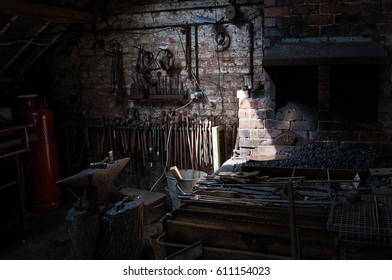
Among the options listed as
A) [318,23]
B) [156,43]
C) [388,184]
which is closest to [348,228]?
[388,184]

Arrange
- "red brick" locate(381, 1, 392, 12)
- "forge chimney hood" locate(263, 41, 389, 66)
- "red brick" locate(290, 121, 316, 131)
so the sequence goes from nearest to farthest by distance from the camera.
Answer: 1. "forge chimney hood" locate(263, 41, 389, 66)
2. "red brick" locate(381, 1, 392, 12)
3. "red brick" locate(290, 121, 316, 131)

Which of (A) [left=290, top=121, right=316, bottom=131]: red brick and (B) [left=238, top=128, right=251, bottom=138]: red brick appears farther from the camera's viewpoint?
(B) [left=238, top=128, right=251, bottom=138]: red brick

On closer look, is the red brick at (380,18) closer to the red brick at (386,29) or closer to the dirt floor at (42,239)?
the red brick at (386,29)

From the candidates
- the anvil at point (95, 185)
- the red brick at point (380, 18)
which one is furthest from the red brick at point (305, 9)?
the anvil at point (95, 185)

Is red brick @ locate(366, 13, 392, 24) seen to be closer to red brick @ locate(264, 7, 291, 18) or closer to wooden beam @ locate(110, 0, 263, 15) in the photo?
red brick @ locate(264, 7, 291, 18)

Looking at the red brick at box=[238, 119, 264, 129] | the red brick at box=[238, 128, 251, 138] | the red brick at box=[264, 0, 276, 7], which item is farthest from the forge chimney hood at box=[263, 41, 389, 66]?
the red brick at box=[238, 128, 251, 138]

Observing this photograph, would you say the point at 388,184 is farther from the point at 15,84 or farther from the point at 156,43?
the point at 15,84

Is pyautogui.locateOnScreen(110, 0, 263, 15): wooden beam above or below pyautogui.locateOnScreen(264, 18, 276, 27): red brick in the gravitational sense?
above

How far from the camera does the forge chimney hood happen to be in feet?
10.6

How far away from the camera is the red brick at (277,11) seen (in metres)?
3.99

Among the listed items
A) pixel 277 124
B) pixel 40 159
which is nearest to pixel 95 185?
pixel 277 124

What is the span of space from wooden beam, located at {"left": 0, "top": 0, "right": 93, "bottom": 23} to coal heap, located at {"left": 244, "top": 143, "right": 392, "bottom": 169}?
2.84m

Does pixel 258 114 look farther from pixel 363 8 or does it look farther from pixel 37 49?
pixel 37 49

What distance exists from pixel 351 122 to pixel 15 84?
458 centimetres
